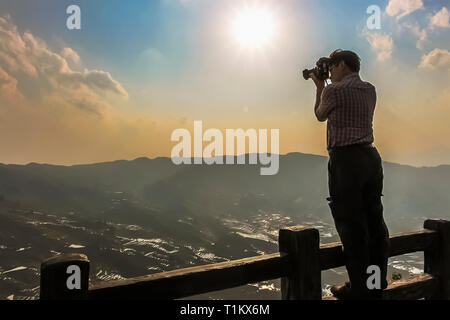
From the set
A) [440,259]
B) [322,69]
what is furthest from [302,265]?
[440,259]

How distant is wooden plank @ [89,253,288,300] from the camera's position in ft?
7.97

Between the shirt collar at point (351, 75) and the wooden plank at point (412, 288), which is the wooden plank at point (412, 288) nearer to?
the wooden plank at point (412, 288)

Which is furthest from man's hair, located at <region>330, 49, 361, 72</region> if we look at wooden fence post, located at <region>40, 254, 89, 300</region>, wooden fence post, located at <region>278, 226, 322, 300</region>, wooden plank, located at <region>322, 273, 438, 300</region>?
wooden fence post, located at <region>40, 254, 89, 300</region>

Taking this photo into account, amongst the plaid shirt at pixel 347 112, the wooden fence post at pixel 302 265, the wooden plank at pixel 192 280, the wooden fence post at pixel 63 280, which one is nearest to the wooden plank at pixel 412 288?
the wooden fence post at pixel 302 265

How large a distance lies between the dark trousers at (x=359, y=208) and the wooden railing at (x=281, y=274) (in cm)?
25

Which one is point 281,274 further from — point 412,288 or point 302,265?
point 412,288

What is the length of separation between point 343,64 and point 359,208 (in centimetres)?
161

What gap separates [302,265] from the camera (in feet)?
10.3

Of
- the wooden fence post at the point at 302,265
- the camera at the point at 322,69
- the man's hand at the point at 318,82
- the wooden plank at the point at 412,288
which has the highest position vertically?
the camera at the point at 322,69

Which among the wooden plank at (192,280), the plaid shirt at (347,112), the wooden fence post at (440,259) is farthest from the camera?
the wooden fence post at (440,259)

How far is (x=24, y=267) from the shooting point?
149 metres

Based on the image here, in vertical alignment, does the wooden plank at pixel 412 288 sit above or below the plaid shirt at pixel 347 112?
below

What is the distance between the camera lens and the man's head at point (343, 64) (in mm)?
3537

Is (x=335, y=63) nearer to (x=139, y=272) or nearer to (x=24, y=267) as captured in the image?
(x=139, y=272)
